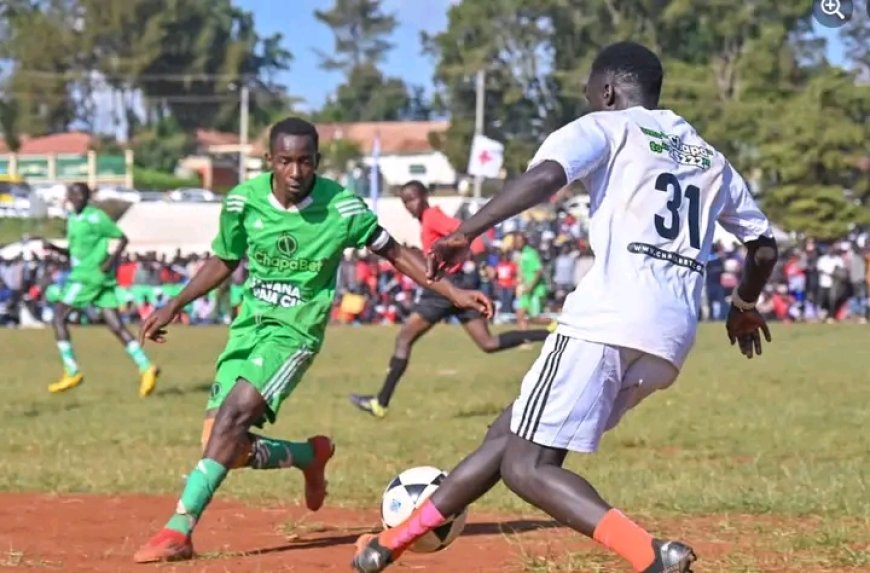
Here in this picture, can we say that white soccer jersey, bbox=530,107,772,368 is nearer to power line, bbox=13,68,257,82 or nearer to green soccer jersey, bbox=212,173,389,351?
green soccer jersey, bbox=212,173,389,351

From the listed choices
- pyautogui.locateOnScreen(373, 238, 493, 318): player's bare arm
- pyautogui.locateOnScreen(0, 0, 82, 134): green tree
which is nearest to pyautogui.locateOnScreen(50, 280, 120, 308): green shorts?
pyautogui.locateOnScreen(373, 238, 493, 318): player's bare arm

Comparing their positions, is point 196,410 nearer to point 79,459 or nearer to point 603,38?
point 79,459

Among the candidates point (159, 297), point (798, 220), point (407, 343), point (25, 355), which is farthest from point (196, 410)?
point (798, 220)

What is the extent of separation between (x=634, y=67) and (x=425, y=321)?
26.4 ft

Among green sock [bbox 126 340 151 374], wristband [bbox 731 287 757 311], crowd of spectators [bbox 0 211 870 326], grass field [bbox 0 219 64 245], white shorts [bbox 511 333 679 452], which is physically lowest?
grass field [bbox 0 219 64 245]

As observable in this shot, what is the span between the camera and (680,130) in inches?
208

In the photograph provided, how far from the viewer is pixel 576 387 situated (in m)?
5.09

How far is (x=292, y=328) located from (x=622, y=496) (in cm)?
241

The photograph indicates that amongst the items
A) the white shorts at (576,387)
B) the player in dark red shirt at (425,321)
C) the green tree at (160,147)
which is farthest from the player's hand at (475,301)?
the green tree at (160,147)

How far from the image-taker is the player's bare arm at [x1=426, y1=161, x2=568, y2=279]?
4914 millimetres

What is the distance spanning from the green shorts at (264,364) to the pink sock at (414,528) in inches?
66.0

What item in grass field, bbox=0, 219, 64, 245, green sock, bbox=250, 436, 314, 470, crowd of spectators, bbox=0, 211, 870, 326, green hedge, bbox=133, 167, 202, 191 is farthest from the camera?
green hedge, bbox=133, 167, 202, 191

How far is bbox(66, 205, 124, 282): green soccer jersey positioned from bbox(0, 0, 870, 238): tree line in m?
34.6

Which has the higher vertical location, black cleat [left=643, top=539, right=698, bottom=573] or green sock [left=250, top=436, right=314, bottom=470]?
black cleat [left=643, top=539, right=698, bottom=573]
